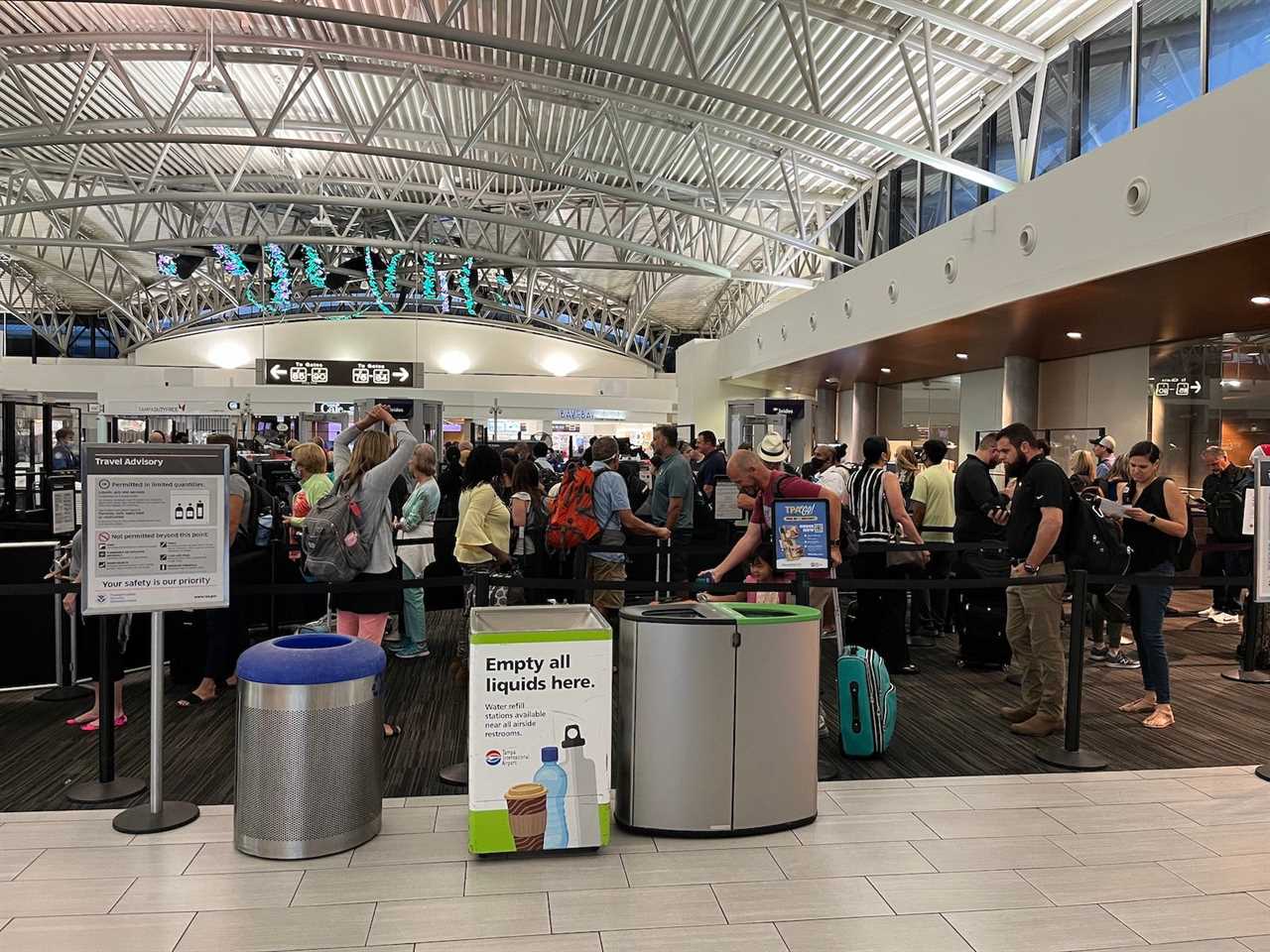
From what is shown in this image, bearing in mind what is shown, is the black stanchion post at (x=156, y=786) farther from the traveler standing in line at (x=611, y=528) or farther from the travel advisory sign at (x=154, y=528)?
the traveler standing in line at (x=611, y=528)

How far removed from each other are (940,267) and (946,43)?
2579 mm

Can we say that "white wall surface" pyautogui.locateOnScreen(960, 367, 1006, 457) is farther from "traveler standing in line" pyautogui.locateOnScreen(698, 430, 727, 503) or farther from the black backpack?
the black backpack

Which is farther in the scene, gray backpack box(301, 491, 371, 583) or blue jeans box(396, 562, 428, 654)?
blue jeans box(396, 562, 428, 654)

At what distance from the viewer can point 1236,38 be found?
8.21 m

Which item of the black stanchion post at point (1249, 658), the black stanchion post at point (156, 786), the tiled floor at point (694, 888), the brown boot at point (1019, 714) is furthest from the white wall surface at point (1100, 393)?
the black stanchion post at point (156, 786)

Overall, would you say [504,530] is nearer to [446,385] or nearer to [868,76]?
[868,76]

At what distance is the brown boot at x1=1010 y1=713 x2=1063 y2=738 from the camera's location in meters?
5.36

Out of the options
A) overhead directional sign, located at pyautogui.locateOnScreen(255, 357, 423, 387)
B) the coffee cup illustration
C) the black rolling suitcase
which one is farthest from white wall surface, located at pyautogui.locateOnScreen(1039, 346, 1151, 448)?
overhead directional sign, located at pyautogui.locateOnScreen(255, 357, 423, 387)

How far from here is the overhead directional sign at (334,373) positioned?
2239 cm

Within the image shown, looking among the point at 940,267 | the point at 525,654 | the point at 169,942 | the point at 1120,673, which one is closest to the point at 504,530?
the point at 525,654

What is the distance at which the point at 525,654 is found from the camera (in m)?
3.60

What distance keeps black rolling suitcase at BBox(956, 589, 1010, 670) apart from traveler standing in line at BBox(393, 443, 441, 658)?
12.7 feet

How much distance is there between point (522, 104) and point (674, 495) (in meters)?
7.55

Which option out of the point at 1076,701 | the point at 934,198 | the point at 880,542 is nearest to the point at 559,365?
the point at 934,198
